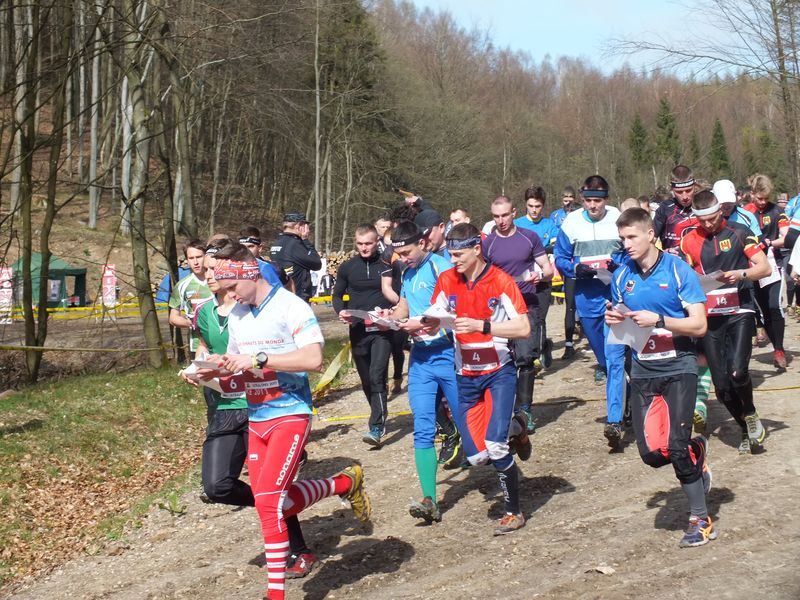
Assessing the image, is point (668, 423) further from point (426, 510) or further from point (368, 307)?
point (368, 307)

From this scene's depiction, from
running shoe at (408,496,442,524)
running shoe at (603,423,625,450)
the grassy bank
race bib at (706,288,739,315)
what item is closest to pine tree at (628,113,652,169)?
the grassy bank

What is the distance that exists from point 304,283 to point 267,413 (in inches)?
240

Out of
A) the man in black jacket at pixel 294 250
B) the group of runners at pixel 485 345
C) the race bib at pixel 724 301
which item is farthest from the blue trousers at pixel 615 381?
the man in black jacket at pixel 294 250

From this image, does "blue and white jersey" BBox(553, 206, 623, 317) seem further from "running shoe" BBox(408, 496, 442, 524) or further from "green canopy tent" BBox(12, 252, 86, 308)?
"green canopy tent" BBox(12, 252, 86, 308)

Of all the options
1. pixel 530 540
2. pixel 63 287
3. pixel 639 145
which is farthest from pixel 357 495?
pixel 639 145

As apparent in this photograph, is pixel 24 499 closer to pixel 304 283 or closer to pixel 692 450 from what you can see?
pixel 304 283

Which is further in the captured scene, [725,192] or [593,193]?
[593,193]

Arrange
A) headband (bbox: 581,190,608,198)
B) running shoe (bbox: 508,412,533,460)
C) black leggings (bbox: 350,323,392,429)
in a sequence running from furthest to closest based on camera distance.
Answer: black leggings (bbox: 350,323,392,429) < headband (bbox: 581,190,608,198) < running shoe (bbox: 508,412,533,460)

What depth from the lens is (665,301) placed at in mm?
6391

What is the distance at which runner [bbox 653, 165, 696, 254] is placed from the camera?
9.61m

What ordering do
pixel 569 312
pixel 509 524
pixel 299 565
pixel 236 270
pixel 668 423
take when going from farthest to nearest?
pixel 569 312 < pixel 509 524 < pixel 299 565 < pixel 668 423 < pixel 236 270

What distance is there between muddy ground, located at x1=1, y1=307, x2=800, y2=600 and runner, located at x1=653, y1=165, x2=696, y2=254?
177 cm

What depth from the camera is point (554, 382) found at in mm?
12273

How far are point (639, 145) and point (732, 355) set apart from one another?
76836 mm
